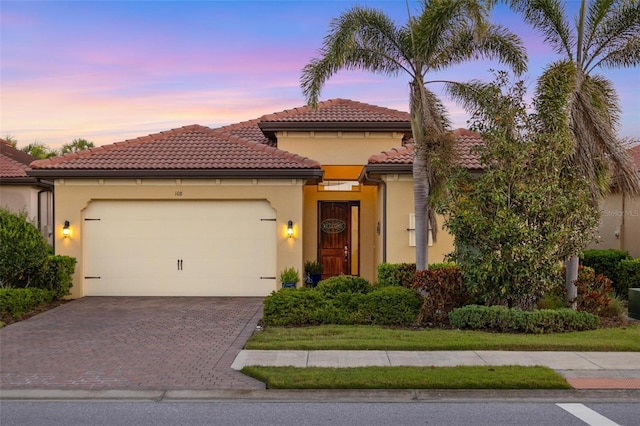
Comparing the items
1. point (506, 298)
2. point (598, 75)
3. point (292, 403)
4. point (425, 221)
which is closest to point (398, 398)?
point (292, 403)

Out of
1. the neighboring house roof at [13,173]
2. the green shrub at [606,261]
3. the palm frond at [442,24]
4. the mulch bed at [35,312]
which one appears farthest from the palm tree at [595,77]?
the neighboring house roof at [13,173]

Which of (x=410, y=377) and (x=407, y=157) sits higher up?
(x=407, y=157)

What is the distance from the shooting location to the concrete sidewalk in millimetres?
8531

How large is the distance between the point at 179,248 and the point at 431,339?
27.4 feet

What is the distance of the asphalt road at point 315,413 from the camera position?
6629 millimetres

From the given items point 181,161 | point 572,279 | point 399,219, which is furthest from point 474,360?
point 181,161

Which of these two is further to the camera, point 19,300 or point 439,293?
point 19,300

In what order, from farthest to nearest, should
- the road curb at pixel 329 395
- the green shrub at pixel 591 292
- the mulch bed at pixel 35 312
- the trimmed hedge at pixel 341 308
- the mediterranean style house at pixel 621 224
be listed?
1. the mediterranean style house at pixel 621 224
2. the mulch bed at pixel 35 312
3. the green shrub at pixel 591 292
4. the trimmed hedge at pixel 341 308
5. the road curb at pixel 329 395

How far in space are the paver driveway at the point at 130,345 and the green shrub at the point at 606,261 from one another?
9384 millimetres

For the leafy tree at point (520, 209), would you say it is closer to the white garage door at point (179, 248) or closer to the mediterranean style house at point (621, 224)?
the white garage door at point (179, 248)

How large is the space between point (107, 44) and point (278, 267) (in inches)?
289

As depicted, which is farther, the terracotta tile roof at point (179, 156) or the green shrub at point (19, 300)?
the terracotta tile roof at point (179, 156)

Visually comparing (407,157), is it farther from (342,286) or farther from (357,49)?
(342,286)

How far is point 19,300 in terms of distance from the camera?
43.7 feet
